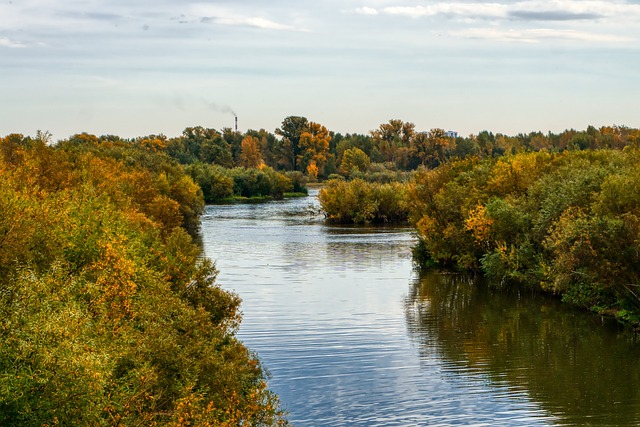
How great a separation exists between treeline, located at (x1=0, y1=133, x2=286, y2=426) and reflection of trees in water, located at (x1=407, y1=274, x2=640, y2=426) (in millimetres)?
10725

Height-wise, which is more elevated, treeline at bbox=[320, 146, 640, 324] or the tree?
the tree

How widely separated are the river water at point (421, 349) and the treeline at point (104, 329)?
4.32 meters

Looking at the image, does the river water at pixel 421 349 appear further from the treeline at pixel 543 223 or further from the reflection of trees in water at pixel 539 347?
the treeline at pixel 543 223

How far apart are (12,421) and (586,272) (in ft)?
112

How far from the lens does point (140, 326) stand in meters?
25.1

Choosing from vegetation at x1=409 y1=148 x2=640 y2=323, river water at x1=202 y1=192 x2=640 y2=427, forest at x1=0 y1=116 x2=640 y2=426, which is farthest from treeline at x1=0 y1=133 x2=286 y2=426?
vegetation at x1=409 y1=148 x2=640 y2=323

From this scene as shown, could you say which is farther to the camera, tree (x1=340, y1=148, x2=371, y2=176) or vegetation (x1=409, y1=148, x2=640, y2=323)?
tree (x1=340, y1=148, x2=371, y2=176)

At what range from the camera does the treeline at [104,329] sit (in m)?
15.6

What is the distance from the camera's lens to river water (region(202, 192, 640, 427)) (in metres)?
30.5

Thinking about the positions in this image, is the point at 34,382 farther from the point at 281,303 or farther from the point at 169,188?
the point at 169,188

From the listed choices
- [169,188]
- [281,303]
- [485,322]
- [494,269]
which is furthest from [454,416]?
[169,188]

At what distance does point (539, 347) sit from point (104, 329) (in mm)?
25422

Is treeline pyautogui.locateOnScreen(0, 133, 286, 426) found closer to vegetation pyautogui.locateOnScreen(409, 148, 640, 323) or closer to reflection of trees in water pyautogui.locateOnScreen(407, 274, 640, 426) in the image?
→ reflection of trees in water pyautogui.locateOnScreen(407, 274, 640, 426)

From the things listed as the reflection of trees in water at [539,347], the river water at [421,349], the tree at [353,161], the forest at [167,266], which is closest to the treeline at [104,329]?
the forest at [167,266]
